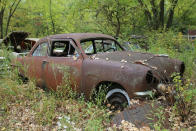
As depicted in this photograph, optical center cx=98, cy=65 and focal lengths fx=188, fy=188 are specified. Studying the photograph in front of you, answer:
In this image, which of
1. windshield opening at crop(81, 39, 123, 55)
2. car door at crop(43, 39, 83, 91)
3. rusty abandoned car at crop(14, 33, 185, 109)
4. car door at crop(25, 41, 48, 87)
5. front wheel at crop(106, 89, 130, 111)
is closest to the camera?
rusty abandoned car at crop(14, 33, 185, 109)

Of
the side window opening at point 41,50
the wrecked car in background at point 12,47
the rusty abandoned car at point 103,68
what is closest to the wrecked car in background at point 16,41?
the wrecked car in background at point 12,47

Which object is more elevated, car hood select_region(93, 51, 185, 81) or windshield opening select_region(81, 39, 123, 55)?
windshield opening select_region(81, 39, 123, 55)

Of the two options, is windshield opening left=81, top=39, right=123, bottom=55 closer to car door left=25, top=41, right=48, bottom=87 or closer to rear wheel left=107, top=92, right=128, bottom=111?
car door left=25, top=41, right=48, bottom=87

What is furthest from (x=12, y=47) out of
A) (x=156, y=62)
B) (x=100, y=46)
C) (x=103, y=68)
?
(x=156, y=62)

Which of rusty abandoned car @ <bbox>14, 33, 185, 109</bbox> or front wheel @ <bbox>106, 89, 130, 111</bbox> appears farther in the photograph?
front wheel @ <bbox>106, 89, 130, 111</bbox>

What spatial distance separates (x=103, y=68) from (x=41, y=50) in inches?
87.3

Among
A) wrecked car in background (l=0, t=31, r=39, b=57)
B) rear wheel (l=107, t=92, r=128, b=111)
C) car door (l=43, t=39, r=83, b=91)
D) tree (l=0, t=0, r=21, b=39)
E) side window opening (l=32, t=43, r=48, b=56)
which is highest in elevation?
tree (l=0, t=0, r=21, b=39)

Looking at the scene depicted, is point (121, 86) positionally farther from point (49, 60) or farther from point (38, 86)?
point (38, 86)

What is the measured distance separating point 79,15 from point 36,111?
28.5ft

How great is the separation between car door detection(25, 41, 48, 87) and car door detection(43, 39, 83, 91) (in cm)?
17

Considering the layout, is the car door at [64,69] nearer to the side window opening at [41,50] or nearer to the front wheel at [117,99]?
the side window opening at [41,50]

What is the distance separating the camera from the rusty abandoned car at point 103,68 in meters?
3.42

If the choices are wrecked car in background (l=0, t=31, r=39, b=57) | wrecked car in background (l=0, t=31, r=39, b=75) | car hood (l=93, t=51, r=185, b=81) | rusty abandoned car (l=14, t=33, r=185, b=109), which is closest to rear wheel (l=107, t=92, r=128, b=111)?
rusty abandoned car (l=14, t=33, r=185, b=109)

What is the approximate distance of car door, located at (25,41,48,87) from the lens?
16.3 feet
